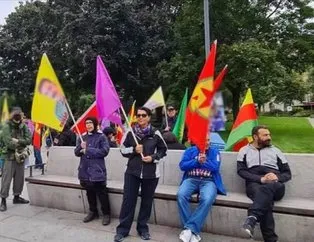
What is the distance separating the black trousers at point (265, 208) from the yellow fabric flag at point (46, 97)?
297cm

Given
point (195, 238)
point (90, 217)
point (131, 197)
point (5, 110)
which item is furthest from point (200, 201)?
point (5, 110)

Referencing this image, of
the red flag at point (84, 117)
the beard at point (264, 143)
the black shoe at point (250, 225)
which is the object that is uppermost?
the red flag at point (84, 117)

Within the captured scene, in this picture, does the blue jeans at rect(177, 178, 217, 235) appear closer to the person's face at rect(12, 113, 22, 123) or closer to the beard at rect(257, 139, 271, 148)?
the beard at rect(257, 139, 271, 148)

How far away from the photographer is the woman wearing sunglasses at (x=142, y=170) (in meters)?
5.07

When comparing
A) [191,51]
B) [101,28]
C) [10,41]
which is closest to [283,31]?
[191,51]

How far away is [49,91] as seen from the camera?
5.77 metres

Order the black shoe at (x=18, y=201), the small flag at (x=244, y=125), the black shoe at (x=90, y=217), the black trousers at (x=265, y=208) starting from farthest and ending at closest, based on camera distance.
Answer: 1. the black shoe at (x=18, y=201)
2. the small flag at (x=244, y=125)
3. the black shoe at (x=90, y=217)
4. the black trousers at (x=265, y=208)

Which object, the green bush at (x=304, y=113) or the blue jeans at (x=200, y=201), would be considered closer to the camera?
the blue jeans at (x=200, y=201)

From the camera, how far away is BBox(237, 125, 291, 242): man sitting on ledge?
15.1 feet

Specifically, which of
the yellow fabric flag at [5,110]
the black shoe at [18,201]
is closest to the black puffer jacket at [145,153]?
the yellow fabric flag at [5,110]

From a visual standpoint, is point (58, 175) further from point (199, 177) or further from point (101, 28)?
point (101, 28)

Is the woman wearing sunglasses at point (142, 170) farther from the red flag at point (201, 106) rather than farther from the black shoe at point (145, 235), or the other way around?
the red flag at point (201, 106)

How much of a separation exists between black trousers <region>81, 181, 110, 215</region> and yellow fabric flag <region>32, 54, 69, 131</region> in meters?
0.99

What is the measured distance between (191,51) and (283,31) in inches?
207
